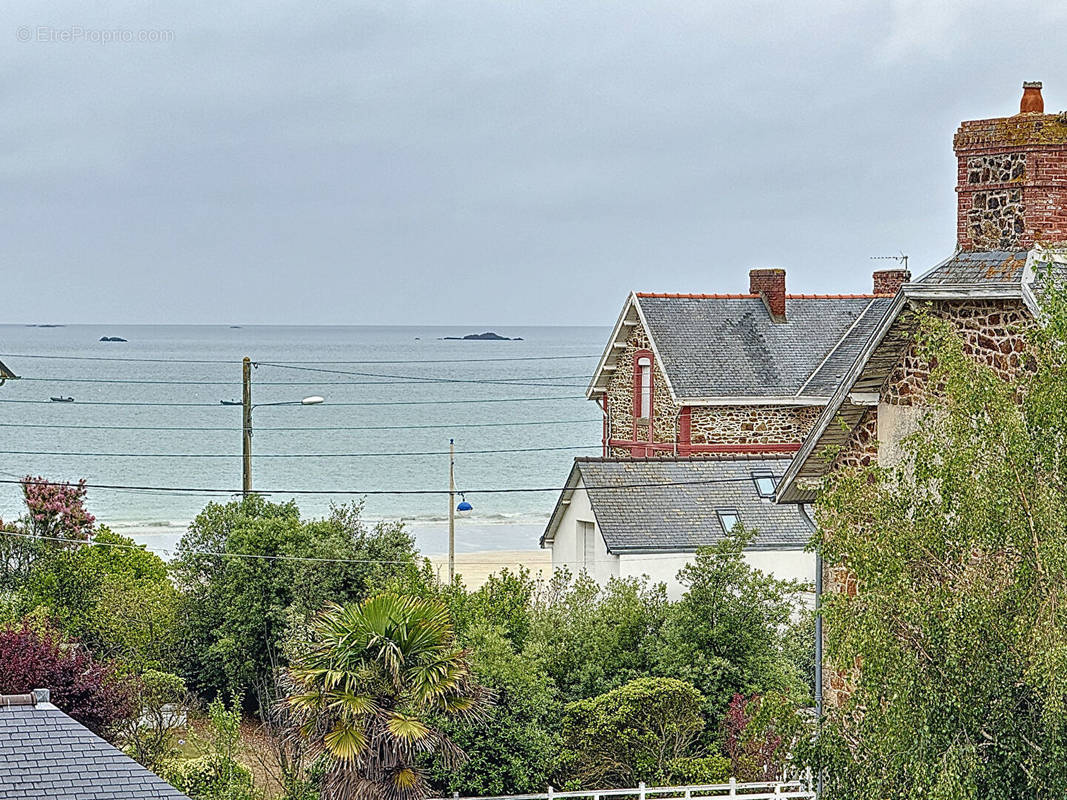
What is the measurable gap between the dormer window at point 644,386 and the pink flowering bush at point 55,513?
13495 mm

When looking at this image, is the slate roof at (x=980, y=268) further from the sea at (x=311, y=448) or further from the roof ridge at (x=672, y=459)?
the sea at (x=311, y=448)

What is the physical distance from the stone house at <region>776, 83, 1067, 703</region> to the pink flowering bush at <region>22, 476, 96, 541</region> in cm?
2329

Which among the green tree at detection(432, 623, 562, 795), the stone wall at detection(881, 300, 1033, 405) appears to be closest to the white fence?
the green tree at detection(432, 623, 562, 795)

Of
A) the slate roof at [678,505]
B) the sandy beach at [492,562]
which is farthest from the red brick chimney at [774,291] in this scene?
the sandy beach at [492,562]

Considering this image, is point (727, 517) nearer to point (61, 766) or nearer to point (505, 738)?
point (505, 738)

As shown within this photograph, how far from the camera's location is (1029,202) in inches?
563

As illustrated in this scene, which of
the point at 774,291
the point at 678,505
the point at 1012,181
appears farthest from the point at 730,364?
the point at 1012,181

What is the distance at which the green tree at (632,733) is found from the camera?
2031 cm

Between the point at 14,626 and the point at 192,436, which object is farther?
the point at 192,436

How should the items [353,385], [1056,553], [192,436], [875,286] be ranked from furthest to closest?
[353,385]
[192,436]
[875,286]
[1056,553]

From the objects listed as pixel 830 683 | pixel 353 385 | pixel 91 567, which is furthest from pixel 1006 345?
pixel 353 385

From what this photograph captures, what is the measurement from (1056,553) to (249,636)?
2055 centimetres

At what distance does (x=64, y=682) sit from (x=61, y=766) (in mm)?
9384

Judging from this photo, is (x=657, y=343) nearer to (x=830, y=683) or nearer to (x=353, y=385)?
(x=830, y=683)
